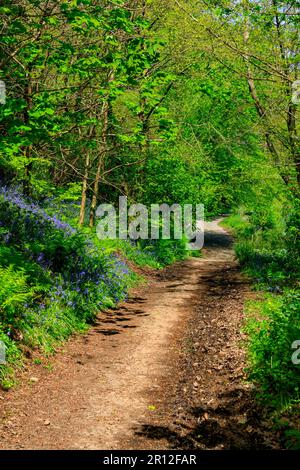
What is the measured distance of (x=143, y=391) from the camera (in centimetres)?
718

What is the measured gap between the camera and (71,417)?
20.0 ft

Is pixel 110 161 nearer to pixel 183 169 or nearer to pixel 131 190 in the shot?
pixel 131 190

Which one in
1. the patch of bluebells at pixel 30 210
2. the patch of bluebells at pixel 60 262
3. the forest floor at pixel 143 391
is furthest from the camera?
the patch of bluebells at pixel 30 210

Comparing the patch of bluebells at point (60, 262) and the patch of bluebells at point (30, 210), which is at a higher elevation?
the patch of bluebells at point (30, 210)

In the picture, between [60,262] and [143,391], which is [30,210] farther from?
[143,391]

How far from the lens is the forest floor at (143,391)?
559cm

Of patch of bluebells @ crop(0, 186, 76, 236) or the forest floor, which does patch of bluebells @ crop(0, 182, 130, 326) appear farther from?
the forest floor

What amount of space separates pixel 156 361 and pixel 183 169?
1322 centimetres

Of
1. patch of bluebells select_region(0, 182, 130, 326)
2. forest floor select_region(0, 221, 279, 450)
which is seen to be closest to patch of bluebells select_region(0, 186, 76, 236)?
patch of bluebells select_region(0, 182, 130, 326)

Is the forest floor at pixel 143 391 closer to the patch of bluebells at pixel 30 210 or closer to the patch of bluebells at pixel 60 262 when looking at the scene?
the patch of bluebells at pixel 60 262

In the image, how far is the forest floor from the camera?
5.59 metres

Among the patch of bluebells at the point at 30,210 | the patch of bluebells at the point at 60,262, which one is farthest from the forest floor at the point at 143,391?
the patch of bluebells at the point at 30,210

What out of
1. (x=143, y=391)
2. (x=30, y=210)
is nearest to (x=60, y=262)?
(x=30, y=210)
